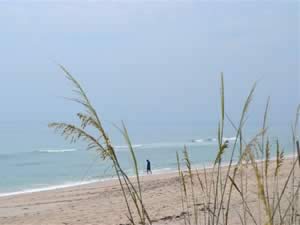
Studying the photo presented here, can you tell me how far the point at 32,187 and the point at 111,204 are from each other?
15.2 meters

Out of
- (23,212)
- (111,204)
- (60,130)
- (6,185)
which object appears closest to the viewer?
(60,130)

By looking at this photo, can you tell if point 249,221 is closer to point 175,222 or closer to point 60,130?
point 175,222

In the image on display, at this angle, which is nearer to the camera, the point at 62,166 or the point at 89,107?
the point at 89,107

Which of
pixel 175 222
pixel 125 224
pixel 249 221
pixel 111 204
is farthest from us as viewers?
pixel 111 204

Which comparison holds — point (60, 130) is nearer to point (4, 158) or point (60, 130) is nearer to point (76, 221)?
point (76, 221)

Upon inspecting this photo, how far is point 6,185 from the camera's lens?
30.5 m

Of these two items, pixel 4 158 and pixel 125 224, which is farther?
pixel 4 158

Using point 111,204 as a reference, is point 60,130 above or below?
above

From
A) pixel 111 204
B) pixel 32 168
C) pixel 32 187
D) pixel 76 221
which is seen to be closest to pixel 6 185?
pixel 32 187

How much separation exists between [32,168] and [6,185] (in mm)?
9661

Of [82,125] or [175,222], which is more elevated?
[82,125]

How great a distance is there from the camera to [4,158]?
167ft

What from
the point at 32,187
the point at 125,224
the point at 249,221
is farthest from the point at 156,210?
the point at 32,187

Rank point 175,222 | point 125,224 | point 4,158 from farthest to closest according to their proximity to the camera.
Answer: point 4,158 < point 125,224 < point 175,222
